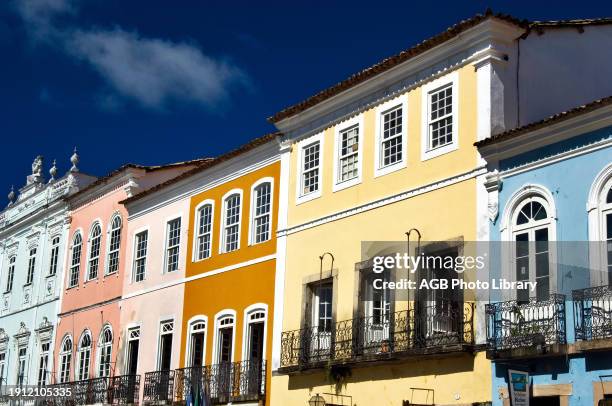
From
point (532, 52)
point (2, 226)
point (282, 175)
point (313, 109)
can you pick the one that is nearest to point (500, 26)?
point (532, 52)

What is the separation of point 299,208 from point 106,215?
33.5ft

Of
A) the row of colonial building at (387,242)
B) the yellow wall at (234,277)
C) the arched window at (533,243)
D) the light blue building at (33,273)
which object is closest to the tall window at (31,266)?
the light blue building at (33,273)

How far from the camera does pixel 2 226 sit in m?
39.0

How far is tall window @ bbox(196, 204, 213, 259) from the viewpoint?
87.8 ft

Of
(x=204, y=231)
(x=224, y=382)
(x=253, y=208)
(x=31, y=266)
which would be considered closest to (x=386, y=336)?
(x=224, y=382)

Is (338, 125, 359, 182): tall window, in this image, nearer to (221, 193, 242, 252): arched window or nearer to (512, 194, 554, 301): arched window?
(221, 193, 242, 252): arched window

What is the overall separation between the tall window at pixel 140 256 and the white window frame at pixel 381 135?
33.2 feet

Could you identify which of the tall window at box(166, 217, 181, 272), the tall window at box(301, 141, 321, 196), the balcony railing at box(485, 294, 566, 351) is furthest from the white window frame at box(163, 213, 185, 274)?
the balcony railing at box(485, 294, 566, 351)

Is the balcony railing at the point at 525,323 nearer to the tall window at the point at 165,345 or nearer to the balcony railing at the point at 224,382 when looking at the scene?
the balcony railing at the point at 224,382

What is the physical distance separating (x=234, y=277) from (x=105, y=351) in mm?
6564

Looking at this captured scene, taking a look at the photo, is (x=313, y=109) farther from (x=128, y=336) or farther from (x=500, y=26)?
(x=128, y=336)

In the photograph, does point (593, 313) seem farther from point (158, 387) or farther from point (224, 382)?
point (158, 387)

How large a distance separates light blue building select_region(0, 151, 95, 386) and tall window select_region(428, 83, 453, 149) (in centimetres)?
1705

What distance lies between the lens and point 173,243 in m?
28.2
